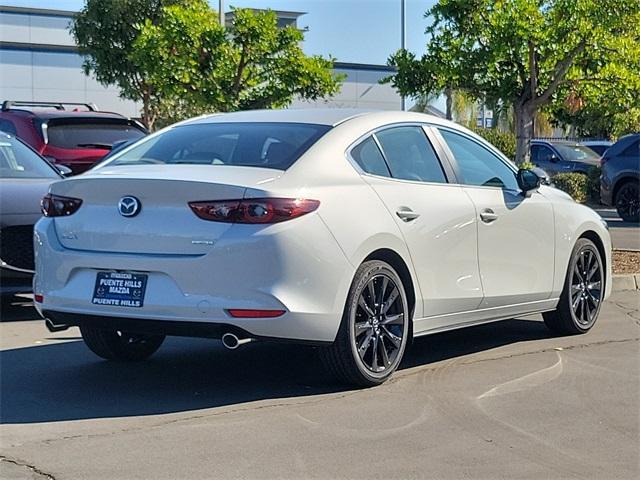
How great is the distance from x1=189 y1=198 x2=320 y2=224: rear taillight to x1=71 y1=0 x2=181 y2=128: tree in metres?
26.4

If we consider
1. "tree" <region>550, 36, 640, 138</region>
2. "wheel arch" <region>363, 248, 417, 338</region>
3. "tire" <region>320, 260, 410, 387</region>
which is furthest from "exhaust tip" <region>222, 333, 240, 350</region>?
"tree" <region>550, 36, 640, 138</region>

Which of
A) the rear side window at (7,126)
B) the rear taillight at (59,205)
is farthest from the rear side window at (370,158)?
the rear side window at (7,126)

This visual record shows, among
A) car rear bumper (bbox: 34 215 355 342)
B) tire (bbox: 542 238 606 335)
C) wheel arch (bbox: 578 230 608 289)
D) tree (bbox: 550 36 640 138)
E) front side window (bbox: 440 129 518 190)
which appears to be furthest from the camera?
tree (bbox: 550 36 640 138)

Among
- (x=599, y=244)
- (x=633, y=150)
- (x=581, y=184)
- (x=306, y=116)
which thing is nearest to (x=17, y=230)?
(x=306, y=116)

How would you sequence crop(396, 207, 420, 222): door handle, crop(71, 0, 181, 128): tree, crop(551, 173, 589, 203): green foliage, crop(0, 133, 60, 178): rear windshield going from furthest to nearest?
crop(71, 0, 181, 128): tree < crop(551, 173, 589, 203): green foliage < crop(0, 133, 60, 178): rear windshield < crop(396, 207, 420, 222): door handle

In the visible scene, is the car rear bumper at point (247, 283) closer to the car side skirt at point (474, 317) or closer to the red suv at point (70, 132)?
the car side skirt at point (474, 317)

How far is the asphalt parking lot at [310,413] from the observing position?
489 centimetres

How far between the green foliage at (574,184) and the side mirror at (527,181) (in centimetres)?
1642

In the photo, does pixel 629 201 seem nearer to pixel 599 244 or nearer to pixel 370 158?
pixel 599 244

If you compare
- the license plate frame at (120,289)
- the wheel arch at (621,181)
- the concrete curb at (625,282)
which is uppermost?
the wheel arch at (621,181)

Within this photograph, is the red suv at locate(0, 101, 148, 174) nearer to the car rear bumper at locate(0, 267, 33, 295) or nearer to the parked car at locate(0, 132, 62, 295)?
the parked car at locate(0, 132, 62, 295)

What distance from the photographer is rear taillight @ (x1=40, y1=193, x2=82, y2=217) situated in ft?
20.0

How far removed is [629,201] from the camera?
64.1 feet

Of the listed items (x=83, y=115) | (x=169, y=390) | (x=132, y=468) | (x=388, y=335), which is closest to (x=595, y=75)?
(x=83, y=115)
